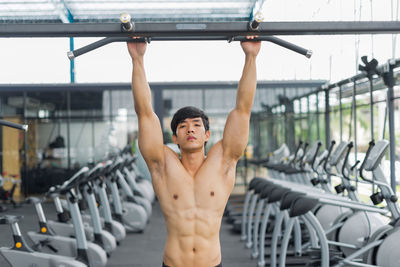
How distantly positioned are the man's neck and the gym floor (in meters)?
2.42

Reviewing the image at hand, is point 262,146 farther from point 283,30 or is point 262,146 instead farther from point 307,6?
point 283,30

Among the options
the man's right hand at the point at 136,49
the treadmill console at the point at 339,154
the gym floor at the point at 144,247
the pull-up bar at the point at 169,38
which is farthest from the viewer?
the treadmill console at the point at 339,154

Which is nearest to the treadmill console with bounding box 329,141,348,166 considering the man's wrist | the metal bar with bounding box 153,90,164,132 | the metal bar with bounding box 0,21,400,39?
the metal bar with bounding box 0,21,400,39

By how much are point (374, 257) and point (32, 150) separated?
802 centimetres

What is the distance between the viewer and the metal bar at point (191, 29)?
1405 millimetres

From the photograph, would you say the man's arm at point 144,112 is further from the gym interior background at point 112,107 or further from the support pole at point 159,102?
the support pole at point 159,102

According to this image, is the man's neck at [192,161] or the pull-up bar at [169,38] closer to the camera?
the pull-up bar at [169,38]

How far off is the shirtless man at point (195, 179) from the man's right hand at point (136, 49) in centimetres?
16

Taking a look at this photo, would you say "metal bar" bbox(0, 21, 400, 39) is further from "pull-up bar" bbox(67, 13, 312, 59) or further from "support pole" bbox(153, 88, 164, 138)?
"support pole" bbox(153, 88, 164, 138)

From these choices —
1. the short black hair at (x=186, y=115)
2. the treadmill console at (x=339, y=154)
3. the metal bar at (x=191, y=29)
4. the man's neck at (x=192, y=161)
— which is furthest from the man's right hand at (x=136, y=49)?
the treadmill console at (x=339, y=154)

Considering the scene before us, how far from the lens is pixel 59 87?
971 cm

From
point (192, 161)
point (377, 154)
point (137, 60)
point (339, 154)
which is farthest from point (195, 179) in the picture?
point (339, 154)

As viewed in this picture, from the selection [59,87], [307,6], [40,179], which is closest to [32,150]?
[40,179]

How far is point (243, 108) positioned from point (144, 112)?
383mm
